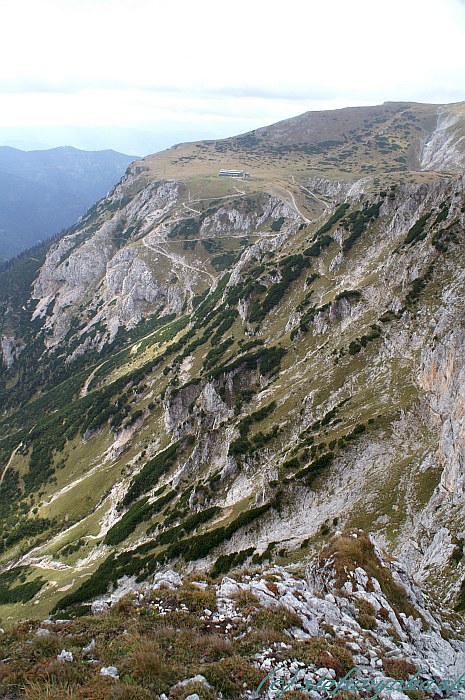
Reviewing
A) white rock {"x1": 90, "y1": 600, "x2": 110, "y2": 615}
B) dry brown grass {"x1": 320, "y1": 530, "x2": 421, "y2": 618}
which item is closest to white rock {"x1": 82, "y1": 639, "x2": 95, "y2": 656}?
white rock {"x1": 90, "y1": 600, "x2": 110, "y2": 615}

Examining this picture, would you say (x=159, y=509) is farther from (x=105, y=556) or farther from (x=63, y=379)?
(x=63, y=379)

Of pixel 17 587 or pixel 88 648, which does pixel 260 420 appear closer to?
pixel 88 648

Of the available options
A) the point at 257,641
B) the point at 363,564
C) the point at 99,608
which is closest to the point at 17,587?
the point at 99,608

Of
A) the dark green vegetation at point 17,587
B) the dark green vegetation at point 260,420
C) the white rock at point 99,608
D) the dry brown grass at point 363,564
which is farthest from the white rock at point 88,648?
the dark green vegetation at point 17,587

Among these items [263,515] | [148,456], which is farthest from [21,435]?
[263,515]

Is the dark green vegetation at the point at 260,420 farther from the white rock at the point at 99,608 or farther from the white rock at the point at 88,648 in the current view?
the white rock at the point at 88,648

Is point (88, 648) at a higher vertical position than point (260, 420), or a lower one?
higher

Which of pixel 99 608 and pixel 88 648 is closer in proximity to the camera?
pixel 88 648

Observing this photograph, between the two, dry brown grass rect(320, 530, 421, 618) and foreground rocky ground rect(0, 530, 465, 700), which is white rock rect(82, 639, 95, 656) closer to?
foreground rocky ground rect(0, 530, 465, 700)
